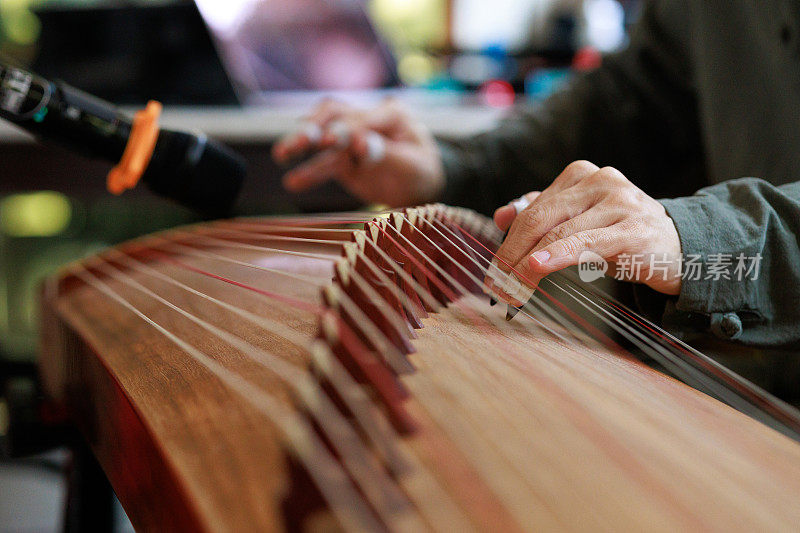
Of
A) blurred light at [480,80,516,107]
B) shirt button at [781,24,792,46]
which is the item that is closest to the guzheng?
shirt button at [781,24,792,46]

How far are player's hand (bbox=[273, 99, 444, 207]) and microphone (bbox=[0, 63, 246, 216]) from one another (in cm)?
46

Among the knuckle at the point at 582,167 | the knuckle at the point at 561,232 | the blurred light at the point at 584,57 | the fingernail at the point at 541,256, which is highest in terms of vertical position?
the blurred light at the point at 584,57

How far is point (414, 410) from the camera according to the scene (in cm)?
39

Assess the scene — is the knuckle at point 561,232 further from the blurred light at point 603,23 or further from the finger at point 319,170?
the blurred light at point 603,23

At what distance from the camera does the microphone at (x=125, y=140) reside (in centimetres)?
74

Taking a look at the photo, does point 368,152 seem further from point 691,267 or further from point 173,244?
point 691,267

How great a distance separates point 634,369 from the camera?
1.77 ft

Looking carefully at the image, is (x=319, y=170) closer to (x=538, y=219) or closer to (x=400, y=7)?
(x=538, y=219)

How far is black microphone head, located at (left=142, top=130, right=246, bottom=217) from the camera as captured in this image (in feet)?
2.82

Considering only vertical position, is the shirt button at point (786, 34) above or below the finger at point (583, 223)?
above

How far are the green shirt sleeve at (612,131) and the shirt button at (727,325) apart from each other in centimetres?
73

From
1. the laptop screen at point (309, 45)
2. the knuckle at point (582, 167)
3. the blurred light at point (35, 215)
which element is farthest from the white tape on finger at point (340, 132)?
the blurred light at point (35, 215)

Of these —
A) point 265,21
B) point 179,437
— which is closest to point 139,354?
point 179,437

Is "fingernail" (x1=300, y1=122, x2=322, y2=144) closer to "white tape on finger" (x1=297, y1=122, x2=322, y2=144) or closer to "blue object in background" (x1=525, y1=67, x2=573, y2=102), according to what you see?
"white tape on finger" (x1=297, y1=122, x2=322, y2=144)
